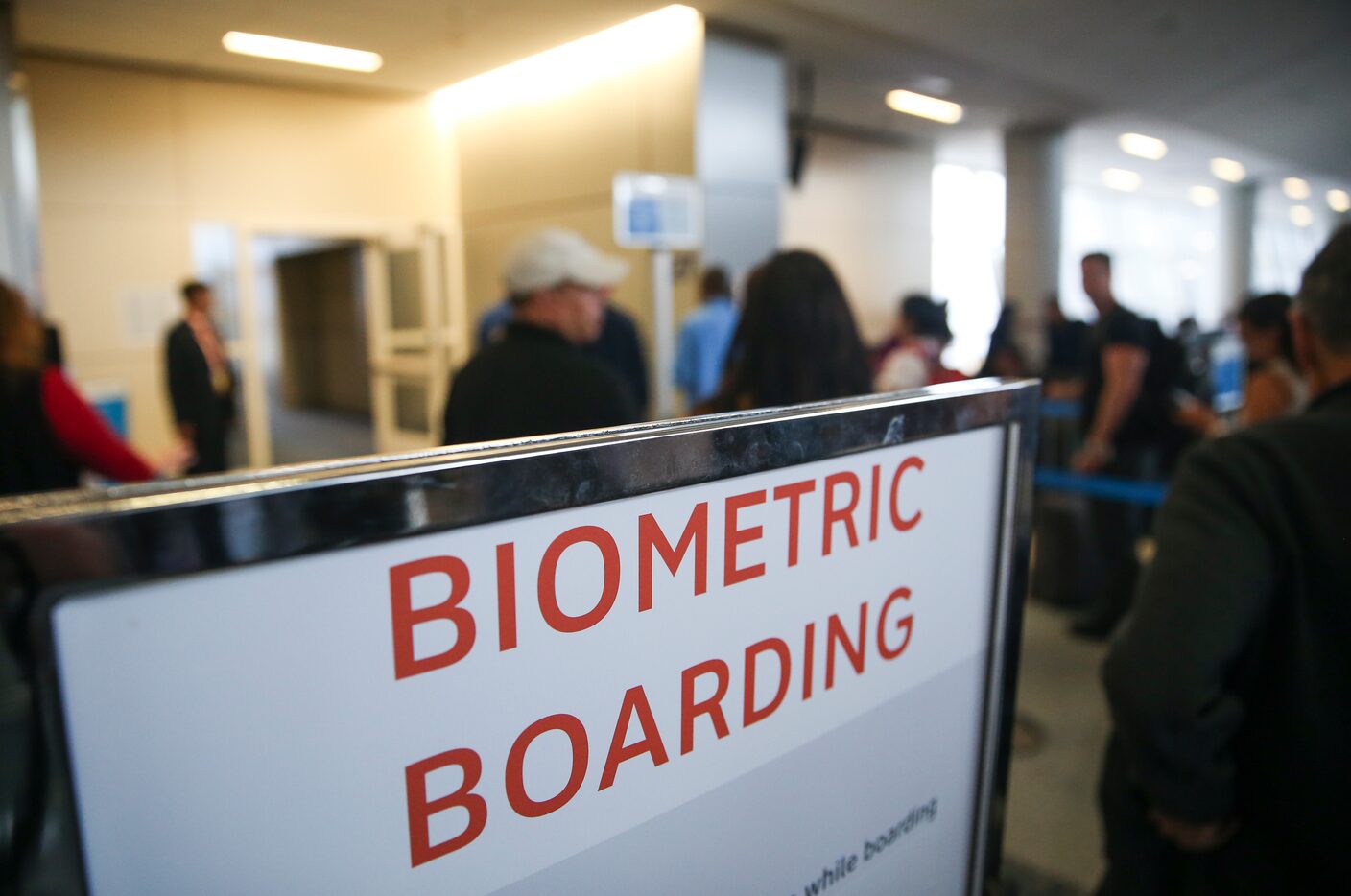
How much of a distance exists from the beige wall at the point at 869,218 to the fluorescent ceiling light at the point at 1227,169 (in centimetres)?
329

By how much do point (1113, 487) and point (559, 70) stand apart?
3.41 m

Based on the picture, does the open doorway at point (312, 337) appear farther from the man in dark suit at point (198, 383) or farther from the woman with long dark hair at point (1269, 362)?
the woman with long dark hair at point (1269, 362)

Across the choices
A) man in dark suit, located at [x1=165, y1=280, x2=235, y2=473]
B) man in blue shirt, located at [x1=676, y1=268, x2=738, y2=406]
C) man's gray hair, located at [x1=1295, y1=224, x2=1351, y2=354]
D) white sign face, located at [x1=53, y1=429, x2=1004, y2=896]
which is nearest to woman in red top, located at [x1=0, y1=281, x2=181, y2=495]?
white sign face, located at [x1=53, y1=429, x2=1004, y2=896]

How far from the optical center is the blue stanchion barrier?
133 inches

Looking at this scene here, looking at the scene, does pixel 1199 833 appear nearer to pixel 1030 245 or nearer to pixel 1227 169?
pixel 1227 169

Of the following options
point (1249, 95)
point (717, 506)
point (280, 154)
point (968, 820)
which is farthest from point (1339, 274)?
point (1249, 95)

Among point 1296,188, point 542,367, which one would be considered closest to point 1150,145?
point 1296,188

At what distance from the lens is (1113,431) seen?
342 centimetres

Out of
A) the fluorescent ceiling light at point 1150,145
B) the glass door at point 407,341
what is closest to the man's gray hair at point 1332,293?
the fluorescent ceiling light at point 1150,145

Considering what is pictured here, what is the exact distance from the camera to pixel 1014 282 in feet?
28.0

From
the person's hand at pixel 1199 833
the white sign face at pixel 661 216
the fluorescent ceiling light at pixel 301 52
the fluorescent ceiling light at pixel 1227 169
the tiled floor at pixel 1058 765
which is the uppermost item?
the fluorescent ceiling light at pixel 1227 169

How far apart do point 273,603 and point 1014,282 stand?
902cm

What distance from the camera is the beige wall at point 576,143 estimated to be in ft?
2.41

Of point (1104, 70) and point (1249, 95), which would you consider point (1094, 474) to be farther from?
point (1104, 70)
